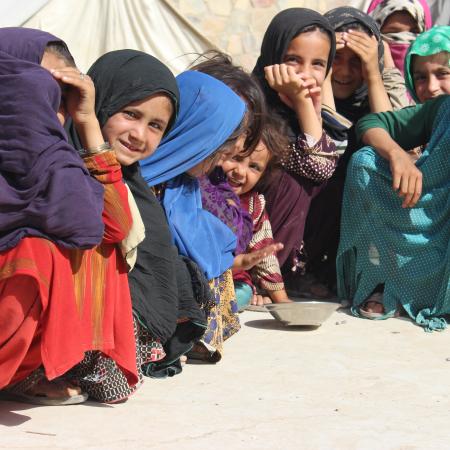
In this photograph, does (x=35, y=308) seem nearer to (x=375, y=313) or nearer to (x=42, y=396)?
(x=42, y=396)

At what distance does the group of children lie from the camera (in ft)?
9.04

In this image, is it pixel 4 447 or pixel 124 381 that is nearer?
pixel 4 447

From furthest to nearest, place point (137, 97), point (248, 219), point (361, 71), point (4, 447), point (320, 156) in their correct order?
point (361, 71), point (320, 156), point (248, 219), point (137, 97), point (4, 447)

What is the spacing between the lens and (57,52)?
3123 millimetres

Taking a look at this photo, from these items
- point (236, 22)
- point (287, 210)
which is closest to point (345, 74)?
point (287, 210)

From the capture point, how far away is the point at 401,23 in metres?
6.34

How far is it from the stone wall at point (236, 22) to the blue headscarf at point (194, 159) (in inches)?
141

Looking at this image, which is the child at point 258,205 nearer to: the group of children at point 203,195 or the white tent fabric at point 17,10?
the group of children at point 203,195

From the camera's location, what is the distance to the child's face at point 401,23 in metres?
6.32

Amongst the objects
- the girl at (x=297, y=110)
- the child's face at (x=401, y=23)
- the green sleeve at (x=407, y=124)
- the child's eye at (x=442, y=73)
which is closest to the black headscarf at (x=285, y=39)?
the girl at (x=297, y=110)

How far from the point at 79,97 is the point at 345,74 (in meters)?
2.70

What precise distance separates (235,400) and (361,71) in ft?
9.12

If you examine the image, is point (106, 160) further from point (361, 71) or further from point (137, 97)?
point (361, 71)

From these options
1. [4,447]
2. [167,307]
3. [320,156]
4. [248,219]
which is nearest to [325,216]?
[320,156]
